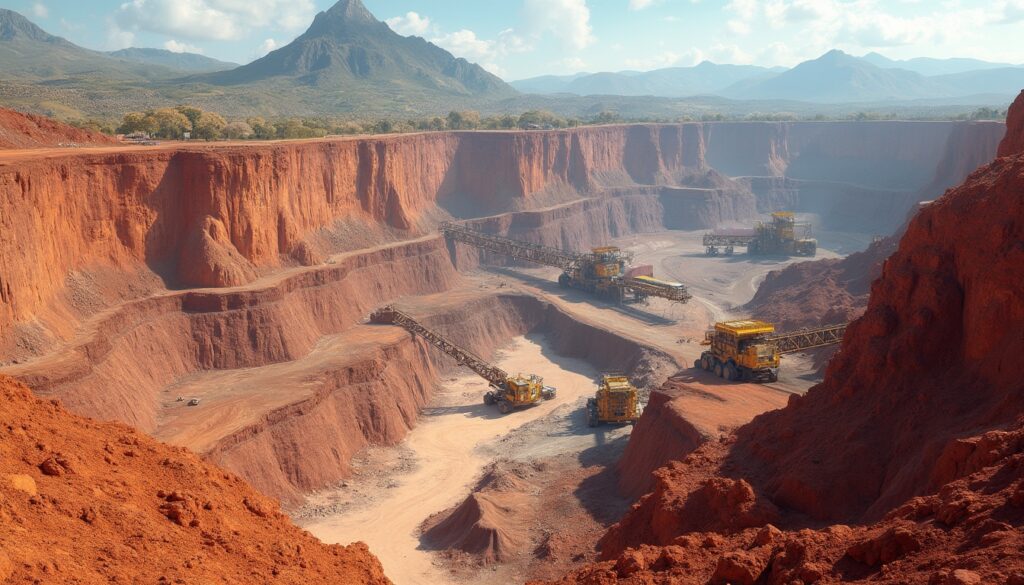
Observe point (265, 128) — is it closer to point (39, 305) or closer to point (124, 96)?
point (39, 305)

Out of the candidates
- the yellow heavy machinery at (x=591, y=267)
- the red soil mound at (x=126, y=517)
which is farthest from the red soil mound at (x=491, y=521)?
the yellow heavy machinery at (x=591, y=267)

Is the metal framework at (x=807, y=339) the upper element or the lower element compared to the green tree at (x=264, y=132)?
lower

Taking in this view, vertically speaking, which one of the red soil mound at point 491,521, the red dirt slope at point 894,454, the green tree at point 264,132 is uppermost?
the green tree at point 264,132

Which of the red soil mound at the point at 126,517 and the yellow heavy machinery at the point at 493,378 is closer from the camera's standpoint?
the red soil mound at the point at 126,517

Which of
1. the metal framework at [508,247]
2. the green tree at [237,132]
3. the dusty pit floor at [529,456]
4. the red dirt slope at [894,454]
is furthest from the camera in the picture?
the green tree at [237,132]

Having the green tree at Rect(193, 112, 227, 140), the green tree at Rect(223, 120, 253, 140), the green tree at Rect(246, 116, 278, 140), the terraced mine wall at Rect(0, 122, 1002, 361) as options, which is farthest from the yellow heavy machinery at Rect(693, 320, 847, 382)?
the green tree at Rect(223, 120, 253, 140)

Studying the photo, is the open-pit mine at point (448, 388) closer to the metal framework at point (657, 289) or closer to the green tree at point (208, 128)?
the metal framework at point (657, 289)

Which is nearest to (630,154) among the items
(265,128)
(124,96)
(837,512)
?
(265,128)

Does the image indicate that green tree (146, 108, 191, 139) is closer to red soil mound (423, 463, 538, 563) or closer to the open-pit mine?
the open-pit mine
